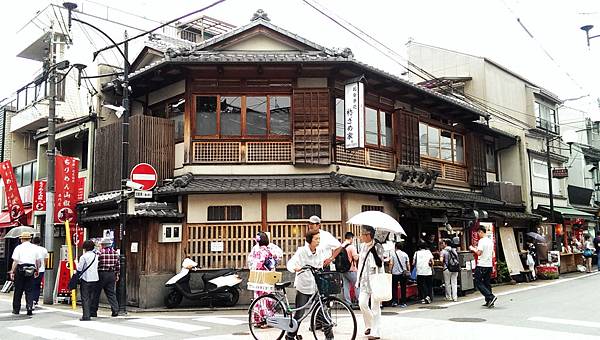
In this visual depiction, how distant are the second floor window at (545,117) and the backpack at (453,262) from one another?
15.9 meters

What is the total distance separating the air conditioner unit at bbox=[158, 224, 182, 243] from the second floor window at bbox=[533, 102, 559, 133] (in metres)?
21.6

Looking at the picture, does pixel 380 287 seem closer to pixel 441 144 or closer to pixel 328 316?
pixel 328 316

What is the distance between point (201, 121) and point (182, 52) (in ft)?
7.03

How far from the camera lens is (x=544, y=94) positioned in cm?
2956

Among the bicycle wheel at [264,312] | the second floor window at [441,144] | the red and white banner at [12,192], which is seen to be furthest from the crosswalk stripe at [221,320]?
the red and white banner at [12,192]

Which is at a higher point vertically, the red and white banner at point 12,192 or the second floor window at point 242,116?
the second floor window at point 242,116

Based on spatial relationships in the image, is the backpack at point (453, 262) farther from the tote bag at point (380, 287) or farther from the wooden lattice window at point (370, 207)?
the tote bag at point (380, 287)

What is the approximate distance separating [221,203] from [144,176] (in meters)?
2.34

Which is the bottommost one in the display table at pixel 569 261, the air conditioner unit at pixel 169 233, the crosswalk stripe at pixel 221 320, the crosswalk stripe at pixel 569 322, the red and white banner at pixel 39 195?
the crosswalk stripe at pixel 221 320

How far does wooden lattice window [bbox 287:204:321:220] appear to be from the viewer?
15.7 meters

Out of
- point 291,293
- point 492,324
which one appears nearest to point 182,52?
point 291,293

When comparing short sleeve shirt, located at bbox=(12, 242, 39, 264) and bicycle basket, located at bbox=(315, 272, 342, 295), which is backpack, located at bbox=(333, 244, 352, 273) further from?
short sleeve shirt, located at bbox=(12, 242, 39, 264)

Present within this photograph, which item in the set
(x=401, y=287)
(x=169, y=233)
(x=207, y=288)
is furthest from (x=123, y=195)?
(x=401, y=287)

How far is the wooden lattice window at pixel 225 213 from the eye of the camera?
15555 mm
